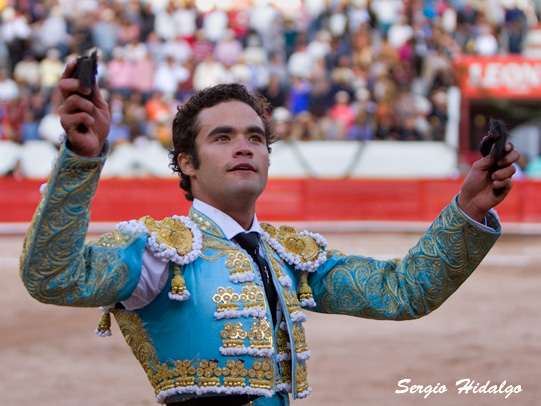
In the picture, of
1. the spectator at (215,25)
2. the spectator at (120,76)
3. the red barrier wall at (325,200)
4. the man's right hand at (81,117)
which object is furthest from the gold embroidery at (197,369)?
the spectator at (215,25)

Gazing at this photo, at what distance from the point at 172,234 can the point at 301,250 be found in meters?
0.38

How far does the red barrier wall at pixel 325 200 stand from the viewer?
11.3 metres

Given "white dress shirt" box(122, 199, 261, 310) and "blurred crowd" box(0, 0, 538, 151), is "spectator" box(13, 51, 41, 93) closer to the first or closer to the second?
"blurred crowd" box(0, 0, 538, 151)

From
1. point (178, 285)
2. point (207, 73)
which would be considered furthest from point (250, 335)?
point (207, 73)

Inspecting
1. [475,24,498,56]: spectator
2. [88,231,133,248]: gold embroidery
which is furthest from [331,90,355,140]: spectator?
[88,231,133,248]: gold embroidery

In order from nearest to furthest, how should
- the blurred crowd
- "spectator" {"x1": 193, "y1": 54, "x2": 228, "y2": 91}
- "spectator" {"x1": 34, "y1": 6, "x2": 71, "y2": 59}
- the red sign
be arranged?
the blurred crowd, "spectator" {"x1": 193, "y1": 54, "x2": 228, "y2": 91}, "spectator" {"x1": 34, "y1": 6, "x2": 71, "y2": 59}, the red sign

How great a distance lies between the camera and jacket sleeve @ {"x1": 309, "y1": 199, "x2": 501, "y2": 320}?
216 centimetres

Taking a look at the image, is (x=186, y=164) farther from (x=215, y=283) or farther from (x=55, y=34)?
(x=55, y=34)

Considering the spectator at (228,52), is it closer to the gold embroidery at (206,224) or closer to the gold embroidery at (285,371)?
the gold embroidery at (206,224)

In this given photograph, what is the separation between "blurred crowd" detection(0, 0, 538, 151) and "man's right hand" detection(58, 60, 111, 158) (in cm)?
986

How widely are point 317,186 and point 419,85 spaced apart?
232cm

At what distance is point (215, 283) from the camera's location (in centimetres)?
202

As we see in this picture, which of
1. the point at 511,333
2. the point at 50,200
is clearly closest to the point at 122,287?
the point at 50,200

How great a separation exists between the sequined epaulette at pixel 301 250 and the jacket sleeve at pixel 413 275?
44 mm
